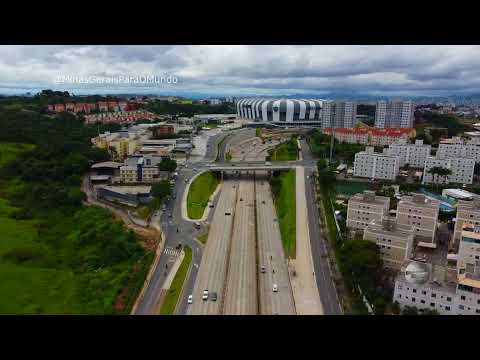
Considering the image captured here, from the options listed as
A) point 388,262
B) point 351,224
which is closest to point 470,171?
point 351,224

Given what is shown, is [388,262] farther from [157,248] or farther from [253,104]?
[253,104]

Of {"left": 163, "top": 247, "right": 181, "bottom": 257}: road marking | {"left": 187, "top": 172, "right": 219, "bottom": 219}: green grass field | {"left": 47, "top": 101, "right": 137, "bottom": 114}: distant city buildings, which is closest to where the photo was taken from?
{"left": 163, "top": 247, "right": 181, "bottom": 257}: road marking

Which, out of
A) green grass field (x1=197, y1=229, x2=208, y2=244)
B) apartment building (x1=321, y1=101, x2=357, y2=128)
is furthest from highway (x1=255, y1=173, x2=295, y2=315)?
apartment building (x1=321, y1=101, x2=357, y2=128)

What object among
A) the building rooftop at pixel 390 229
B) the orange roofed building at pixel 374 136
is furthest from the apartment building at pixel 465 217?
the orange roofed building at pixel 374 136

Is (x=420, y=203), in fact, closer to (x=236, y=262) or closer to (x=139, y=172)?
(x=236, y=262)

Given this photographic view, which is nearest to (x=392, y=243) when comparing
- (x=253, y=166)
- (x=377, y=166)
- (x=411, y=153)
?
(x=377, y=166)

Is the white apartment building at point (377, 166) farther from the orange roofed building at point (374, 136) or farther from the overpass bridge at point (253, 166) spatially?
the orange roofed building at point (374, 136)

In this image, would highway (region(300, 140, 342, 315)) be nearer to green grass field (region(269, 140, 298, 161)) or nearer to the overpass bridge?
the overpass bridge
